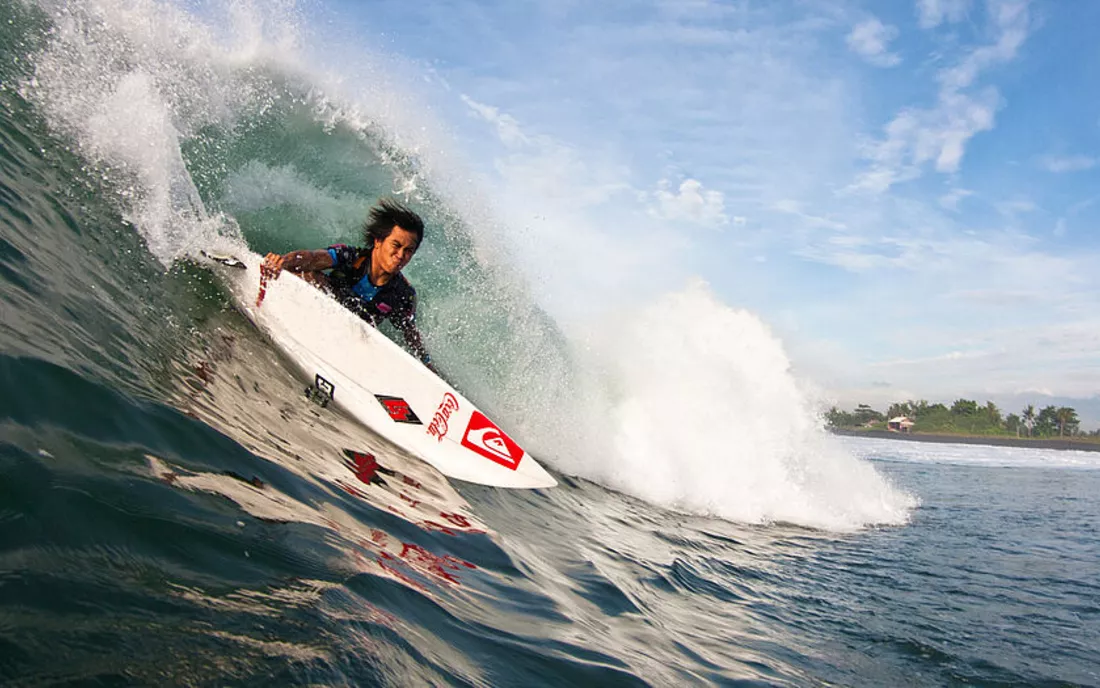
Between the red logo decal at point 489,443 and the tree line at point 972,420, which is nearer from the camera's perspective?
the red logo decal at point 489,443

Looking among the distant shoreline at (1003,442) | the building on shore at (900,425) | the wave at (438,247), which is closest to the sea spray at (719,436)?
the wave at (438,247)

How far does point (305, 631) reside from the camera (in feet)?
6.10

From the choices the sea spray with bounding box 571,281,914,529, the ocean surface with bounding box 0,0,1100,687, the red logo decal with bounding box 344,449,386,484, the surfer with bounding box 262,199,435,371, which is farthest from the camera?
the sea spray with bounding box 571,281,914,529

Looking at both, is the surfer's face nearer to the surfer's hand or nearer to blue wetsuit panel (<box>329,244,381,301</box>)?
blue wetsuit panel (<box>329,244,381,301</box>)

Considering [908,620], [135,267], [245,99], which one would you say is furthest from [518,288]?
[908,620]

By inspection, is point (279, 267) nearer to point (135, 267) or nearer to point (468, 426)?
point (135, 267)

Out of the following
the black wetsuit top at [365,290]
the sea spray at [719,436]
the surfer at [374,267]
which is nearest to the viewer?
the surfer at [374,267]

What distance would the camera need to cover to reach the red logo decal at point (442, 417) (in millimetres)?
5805

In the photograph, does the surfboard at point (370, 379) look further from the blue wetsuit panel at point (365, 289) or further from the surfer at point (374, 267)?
the blue wetsuit panel at point (365, 289)

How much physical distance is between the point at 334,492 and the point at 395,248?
10.0 ft

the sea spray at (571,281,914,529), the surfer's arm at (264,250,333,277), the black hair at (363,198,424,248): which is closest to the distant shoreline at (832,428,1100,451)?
the sea spray at (571,281,914,529)

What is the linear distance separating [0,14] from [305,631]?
7.58 metres

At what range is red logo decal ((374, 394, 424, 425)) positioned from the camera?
5762 mm

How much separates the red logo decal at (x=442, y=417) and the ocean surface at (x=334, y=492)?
51 cm
